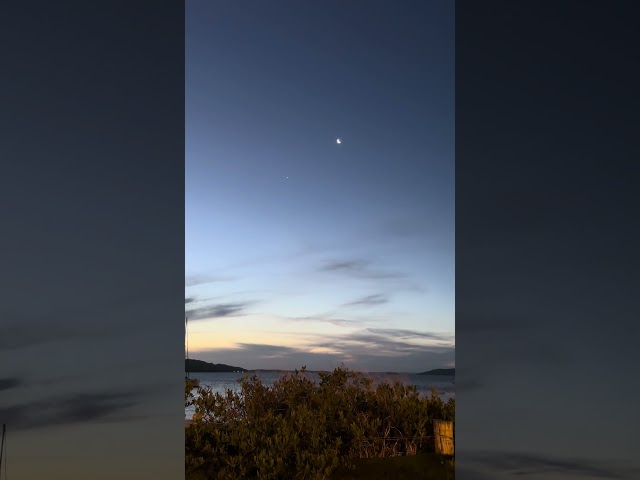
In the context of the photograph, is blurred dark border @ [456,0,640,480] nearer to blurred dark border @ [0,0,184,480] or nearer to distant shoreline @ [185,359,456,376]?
distant shoreline @ [185,359,456,376]

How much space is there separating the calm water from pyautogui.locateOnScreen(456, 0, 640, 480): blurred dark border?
0.69ft

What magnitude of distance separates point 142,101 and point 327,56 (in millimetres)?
1183

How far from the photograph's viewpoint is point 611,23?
3.18 m

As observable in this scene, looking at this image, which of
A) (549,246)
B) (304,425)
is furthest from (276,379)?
(549,246)

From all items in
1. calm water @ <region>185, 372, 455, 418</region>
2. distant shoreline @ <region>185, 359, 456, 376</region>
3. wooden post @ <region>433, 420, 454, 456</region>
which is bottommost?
wooden post @ <region>433, 420, 454, 456</region>

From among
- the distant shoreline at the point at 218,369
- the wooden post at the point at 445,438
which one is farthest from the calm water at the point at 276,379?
the wooden post at the point at 445,438

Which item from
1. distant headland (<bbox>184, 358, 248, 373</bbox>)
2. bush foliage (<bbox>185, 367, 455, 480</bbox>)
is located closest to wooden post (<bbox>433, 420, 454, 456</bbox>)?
bush foliage (<bbox>185, 367, 455, 480</bbox>)

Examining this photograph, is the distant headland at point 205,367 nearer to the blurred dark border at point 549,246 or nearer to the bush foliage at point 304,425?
the bush foliage at point 304,425

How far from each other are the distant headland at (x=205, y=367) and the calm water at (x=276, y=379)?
0.03 meters

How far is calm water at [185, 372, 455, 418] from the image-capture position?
313 cm

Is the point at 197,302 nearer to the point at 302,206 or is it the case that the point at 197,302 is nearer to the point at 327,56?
the point at 302,206

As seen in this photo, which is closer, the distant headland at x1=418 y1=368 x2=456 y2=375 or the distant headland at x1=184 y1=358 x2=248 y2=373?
the distant headland at x1=184 y1=358 x2=248 y2=373

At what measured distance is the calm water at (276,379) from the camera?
3.13 meters

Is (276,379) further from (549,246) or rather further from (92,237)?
(549,246)
